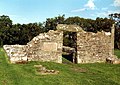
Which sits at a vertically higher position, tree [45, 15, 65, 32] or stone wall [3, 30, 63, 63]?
tree [45, 15, 65, 32]

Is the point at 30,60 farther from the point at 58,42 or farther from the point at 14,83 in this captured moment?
the point at 14,83

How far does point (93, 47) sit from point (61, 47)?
2.62 meters

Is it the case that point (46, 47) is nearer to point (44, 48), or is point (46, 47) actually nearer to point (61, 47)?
point (44, 48)

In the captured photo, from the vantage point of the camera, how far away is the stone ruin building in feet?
73.4

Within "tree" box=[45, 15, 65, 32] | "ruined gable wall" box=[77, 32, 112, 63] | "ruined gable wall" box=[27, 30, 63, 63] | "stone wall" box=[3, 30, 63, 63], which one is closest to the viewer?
"stone wall" box=[3, 30, 63, 63]

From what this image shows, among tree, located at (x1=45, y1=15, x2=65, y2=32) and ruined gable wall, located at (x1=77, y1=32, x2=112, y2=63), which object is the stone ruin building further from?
tree, located at (x1=45, y1=15, x2=65, y2=32)

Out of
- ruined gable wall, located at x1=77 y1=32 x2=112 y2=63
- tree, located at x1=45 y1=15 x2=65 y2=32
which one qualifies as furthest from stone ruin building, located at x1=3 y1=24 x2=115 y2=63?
tree, located at x1=45 y1=15 x2=65 y2=32

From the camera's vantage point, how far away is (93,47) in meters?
23.5

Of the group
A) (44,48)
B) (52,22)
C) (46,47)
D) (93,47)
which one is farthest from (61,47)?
(52,22)

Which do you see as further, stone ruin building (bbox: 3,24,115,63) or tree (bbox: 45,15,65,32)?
tree (bbox: 45,15,65,32)

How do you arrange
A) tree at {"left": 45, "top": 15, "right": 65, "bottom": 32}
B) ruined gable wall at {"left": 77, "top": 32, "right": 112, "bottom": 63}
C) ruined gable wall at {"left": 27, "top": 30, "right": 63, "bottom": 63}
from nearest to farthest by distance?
ruined gable wall at {"left": 27, "top": 30, "right": 63, "bottom": 63} < ruined gable wall at {"left": 77, "top": 32, "right": 112, "bottom": 63} < tree at {"left": 45, "top": 15, "right": 65, "bottom": 32}

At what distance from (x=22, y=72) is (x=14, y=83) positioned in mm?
3116

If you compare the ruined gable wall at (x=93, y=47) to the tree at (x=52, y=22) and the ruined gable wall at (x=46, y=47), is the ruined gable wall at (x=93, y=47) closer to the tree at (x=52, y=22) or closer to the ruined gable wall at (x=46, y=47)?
the ruined gable wall at (x=46, y=47)

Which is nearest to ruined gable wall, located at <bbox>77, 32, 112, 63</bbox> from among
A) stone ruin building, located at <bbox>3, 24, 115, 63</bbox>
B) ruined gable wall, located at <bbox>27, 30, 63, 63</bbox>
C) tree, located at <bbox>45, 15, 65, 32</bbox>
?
stone ruin building, located at <bbox>3, 24, 115, 63</bbox>
